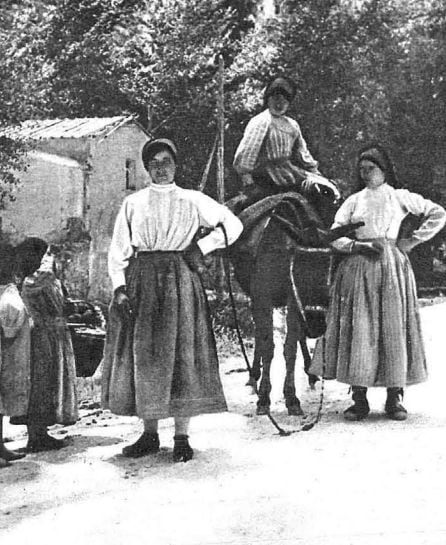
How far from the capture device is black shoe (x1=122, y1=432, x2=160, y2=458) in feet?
20.3

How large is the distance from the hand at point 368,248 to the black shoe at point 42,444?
274 cm

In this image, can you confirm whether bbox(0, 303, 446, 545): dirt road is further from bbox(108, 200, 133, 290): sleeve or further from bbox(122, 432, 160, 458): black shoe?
bbox(108, 200, 133, 290): sleeve

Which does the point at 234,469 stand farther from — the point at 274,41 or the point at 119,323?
the point at 274,41

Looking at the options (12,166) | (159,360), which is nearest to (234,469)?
(159,360)

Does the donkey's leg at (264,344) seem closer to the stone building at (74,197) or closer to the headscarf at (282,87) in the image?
the headscarf at (282,87)

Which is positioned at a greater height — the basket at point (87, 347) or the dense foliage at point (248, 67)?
the dense foliage at point (248, 67)

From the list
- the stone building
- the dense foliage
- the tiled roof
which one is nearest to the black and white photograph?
the stone building

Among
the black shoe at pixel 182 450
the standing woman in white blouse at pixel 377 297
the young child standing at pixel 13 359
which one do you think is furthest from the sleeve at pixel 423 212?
the young child standing at pixel 13 359

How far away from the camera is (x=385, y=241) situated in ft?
23.7

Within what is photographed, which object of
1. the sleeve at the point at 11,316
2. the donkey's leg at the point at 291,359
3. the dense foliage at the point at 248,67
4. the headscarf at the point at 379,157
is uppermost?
the dense foliage at the point at 248,67

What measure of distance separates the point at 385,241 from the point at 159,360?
2264 mm

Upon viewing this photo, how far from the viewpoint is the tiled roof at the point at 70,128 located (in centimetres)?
1855

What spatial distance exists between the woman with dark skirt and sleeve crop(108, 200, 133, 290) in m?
0.82

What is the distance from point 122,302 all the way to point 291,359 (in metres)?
2.18
